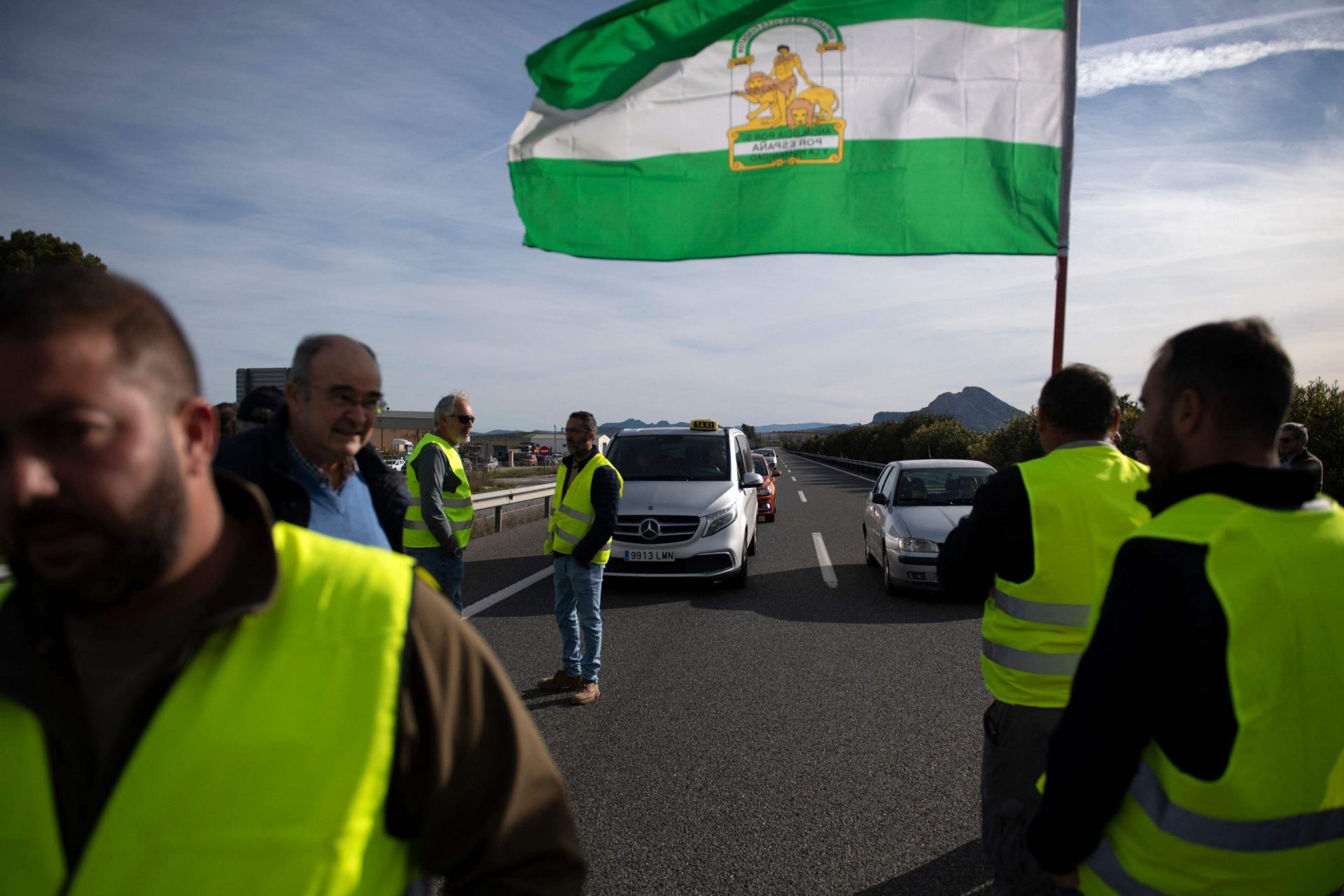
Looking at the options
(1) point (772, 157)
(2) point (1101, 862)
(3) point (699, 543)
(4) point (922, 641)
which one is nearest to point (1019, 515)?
(2) point (1101, 862)

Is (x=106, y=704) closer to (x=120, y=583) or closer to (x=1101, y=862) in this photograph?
(x=120, y=583)

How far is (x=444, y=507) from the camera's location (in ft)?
18.2

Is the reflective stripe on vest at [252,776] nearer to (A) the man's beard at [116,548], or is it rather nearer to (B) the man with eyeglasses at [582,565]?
(A) the man's beard at [116,548]

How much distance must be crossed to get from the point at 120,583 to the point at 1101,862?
1939 mm

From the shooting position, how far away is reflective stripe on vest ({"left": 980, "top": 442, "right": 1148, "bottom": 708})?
2473 mm

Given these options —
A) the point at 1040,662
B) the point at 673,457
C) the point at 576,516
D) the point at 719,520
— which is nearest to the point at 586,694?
the point at 576,516

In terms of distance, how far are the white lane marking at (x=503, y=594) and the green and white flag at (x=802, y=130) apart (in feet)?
12.0

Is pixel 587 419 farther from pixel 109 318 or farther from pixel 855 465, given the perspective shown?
pixel 855 465

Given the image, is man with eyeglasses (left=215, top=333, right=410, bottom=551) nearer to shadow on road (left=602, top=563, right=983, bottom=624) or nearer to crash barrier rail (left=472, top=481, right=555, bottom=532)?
shadow on road (left=602, top=563, right=983, bottom=624)

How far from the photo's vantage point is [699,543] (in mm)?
9070

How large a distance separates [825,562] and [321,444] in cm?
968

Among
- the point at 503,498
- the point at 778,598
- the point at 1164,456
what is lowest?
the point at 778,598

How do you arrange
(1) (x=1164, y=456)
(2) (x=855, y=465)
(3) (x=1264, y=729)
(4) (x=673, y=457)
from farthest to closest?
1. (2) (x=855, y=465)
2. (4) (x=673, y=457)
3. (1) (x=1164, y=456)
4. (3) (x=1264, y=729)

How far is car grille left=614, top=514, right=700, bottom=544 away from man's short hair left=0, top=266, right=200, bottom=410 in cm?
791
